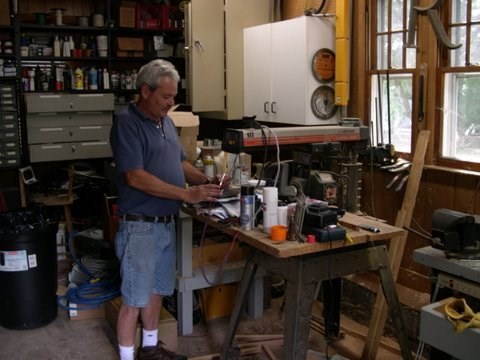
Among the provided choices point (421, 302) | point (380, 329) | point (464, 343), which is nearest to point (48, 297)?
point (380, 329)

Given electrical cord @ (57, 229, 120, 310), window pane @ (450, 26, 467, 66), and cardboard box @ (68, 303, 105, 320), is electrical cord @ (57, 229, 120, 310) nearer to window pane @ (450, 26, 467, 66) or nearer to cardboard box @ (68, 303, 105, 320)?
cardboard box @ (68, 303, 105, 320)

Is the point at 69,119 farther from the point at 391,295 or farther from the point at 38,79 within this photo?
the point at 391,295

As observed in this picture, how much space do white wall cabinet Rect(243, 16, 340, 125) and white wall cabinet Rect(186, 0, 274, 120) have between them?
219mm

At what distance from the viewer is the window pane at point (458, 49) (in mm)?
3029

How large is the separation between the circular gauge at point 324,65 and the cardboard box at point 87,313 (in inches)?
79.0

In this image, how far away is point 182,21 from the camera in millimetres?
5500

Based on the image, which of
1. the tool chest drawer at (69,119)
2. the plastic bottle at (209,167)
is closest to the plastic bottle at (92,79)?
the tool chest drawer at (69,119)

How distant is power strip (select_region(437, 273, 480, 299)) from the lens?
2.02 meters

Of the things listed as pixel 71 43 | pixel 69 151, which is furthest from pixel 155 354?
pixel 71 43

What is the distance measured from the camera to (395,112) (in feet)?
11.4

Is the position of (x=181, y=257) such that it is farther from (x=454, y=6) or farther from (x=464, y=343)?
(x=454, y=6)

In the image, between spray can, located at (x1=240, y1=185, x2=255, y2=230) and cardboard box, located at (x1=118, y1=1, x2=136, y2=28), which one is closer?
spray can, located at (x1=240, y1=185, x2=255, y2=230)

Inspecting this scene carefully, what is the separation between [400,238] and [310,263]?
3.12 ft

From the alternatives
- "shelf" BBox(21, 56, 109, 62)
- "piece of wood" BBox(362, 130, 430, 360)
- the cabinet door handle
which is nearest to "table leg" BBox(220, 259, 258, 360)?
"piece of wood" BBox(362, 130, 430, 360)
